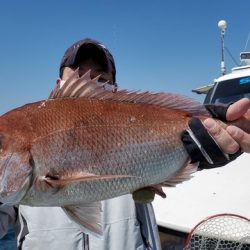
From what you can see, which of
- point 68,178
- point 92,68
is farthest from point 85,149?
point 92,68

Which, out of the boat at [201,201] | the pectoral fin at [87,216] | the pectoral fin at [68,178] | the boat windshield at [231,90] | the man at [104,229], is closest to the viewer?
the pectoral fin at [68,178]

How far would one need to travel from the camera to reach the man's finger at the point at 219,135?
2055 millimetres

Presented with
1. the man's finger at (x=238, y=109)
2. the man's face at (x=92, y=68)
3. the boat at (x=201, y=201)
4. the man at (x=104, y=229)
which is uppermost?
the man's face at (x=92, y=68)

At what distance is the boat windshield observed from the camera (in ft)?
19.4

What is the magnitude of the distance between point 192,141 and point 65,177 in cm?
66

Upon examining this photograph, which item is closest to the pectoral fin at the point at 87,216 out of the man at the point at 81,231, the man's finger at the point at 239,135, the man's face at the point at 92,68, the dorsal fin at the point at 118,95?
the dorsal fin at the point at 118,95

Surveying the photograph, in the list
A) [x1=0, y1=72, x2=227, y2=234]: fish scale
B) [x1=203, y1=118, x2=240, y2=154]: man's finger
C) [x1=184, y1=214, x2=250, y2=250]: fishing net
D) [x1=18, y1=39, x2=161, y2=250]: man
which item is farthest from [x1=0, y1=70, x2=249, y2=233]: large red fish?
[x1=184, y1=214, x2=250, y2=250]: fishing net

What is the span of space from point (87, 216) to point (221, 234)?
1610mm

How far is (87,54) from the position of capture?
9.70 feet

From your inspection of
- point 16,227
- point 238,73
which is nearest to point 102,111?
point 16,227

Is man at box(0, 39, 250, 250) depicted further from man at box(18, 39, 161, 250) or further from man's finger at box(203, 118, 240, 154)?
man's finger at box(203, 118, 240, 154)

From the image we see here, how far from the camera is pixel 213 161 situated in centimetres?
214

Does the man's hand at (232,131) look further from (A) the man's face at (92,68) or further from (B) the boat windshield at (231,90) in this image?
(B) the boat windshield at (231,90)

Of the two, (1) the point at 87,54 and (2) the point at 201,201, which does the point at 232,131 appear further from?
(2) the point at 201,201
